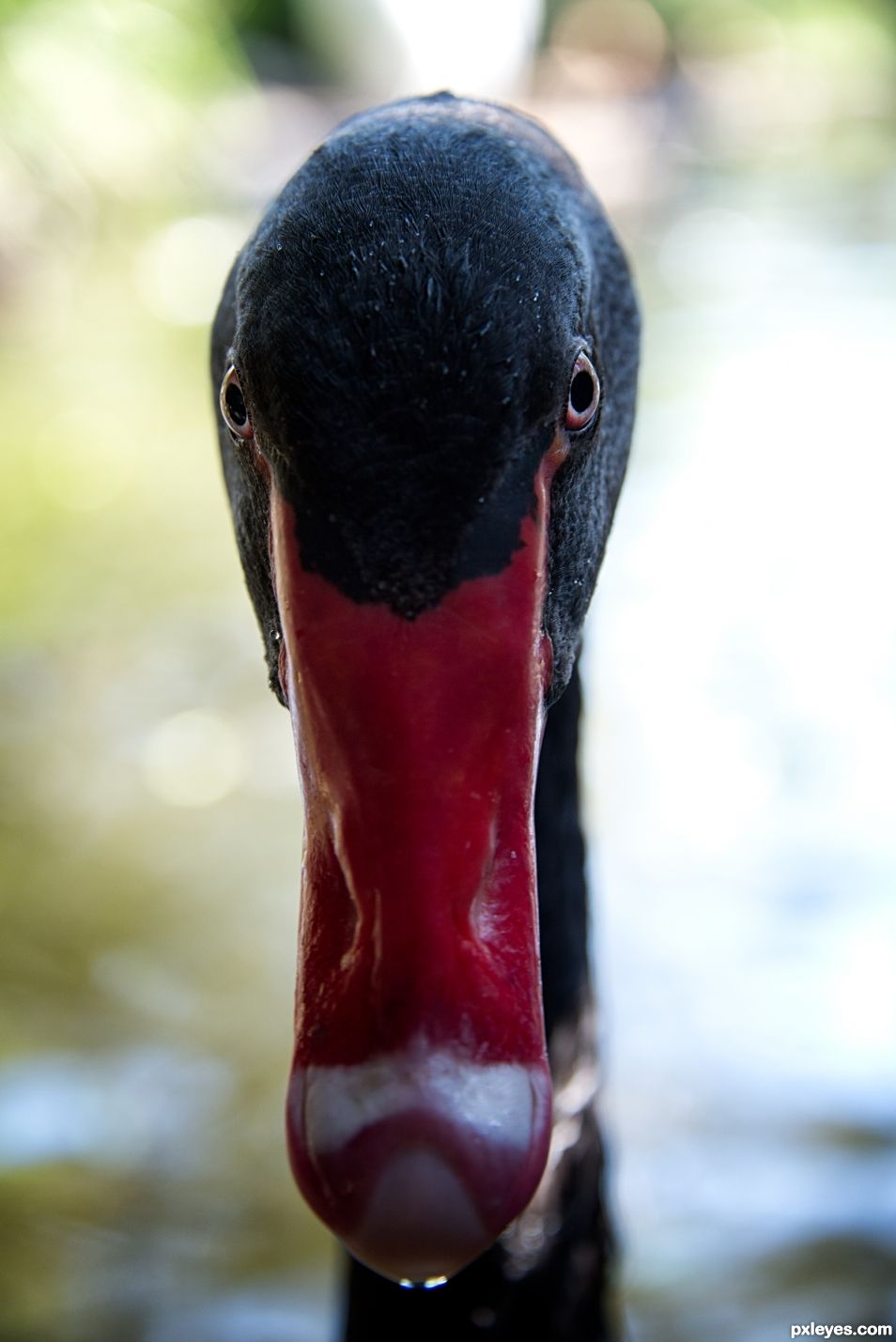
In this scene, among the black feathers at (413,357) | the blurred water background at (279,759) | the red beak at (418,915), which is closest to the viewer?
the red beak at (418,915)

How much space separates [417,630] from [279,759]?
8.63 feet

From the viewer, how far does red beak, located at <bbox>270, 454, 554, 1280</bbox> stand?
915 mm

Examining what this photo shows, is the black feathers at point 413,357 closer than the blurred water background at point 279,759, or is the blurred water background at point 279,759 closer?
the black feathers at point 413,357

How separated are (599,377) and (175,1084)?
1870mm

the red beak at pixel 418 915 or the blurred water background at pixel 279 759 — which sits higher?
the blurred water background at pixel 279 759

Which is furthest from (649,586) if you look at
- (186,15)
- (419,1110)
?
(186,15)

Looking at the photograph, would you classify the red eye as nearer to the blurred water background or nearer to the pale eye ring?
the pale eye ring

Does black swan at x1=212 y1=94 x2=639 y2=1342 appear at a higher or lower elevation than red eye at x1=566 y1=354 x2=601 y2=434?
lower

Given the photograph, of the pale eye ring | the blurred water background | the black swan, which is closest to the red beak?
the black swan

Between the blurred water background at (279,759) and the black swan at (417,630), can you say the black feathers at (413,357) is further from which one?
the blurred water background at (279,759)

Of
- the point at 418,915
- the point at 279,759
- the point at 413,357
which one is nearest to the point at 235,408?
the point at 413,357

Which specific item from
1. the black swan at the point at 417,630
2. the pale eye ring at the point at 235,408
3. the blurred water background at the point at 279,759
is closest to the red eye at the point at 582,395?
the black swan at the point at 417,630

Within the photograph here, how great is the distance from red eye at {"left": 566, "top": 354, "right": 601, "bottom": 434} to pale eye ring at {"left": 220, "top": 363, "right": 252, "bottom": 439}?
0.79ft

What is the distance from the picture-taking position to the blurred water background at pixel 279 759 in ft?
7.98
